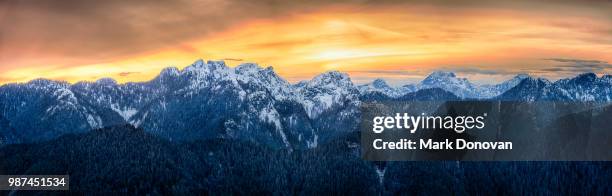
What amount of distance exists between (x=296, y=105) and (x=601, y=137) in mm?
95754

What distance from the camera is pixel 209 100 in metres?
160

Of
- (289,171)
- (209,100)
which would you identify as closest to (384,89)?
(289,171)

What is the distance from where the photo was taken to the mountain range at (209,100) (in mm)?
49031

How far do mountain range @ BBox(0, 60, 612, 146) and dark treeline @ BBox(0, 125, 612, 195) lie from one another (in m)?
3.07

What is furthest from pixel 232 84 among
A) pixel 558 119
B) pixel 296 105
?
pixel 558 119

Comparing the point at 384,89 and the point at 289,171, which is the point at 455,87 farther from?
the point at 289,171

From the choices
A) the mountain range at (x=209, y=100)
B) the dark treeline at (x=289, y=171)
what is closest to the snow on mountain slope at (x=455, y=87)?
the mountain range at (x=209, y=100)

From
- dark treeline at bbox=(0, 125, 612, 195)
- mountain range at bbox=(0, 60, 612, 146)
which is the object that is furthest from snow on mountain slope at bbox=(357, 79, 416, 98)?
dark treeline at bbox=(0, 125, 612, 195)

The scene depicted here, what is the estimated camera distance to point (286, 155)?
7825cm

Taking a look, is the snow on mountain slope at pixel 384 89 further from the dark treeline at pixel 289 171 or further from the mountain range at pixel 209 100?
the dark treeline at pixel 289 171

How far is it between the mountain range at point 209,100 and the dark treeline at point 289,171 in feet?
10.1

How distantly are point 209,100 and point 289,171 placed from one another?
9641cm

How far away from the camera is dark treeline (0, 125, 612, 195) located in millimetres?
67750

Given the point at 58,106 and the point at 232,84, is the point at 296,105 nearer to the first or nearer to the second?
the point at 232,84
